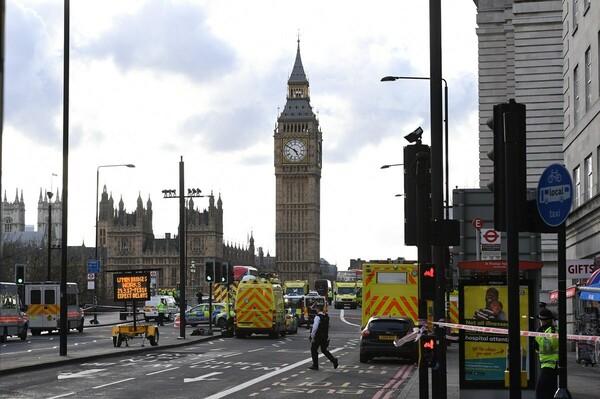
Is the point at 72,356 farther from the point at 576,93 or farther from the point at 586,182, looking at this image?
the point at 576,93

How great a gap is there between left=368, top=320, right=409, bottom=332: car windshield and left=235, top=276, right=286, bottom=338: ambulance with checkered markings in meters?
15.7

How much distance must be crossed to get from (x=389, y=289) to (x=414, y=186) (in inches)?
866

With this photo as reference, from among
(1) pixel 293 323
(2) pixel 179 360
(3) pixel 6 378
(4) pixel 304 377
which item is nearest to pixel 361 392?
(4) pixel 304 377

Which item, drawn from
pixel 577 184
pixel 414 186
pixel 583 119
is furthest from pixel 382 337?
pixel 414 186

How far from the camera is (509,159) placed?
27.3 ft

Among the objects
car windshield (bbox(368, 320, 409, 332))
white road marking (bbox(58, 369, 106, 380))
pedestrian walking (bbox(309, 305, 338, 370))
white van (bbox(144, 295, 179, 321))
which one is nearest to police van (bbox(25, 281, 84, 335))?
white van (bbox(144, 295, 179, 321))

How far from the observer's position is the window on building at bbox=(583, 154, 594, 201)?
103 feet

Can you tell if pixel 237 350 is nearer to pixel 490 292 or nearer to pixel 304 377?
pixel 304 377

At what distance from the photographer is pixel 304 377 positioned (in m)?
25.2

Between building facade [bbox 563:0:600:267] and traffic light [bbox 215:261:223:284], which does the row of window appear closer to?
building facade [bbox 563:0:600:267]

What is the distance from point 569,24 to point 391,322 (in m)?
11.8

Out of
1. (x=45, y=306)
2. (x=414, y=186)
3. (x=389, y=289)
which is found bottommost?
(x=45, y=306)

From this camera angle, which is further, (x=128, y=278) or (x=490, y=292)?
(x=128, y=278)

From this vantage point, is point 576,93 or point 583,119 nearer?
point 583,119
